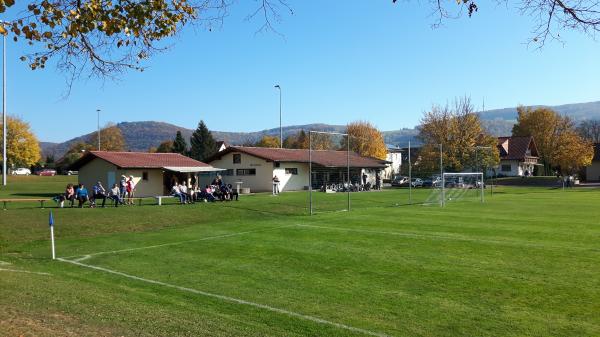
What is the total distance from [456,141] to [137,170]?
38315 millimetres

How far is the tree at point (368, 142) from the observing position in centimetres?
8662

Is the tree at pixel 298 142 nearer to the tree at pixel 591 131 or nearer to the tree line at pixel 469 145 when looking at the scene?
the tree line at pixel 469 145

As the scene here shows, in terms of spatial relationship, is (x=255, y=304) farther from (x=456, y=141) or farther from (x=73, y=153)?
(x=73, y=153)

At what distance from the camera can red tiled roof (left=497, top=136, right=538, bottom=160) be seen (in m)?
81.6

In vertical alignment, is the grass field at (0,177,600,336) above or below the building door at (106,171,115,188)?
below

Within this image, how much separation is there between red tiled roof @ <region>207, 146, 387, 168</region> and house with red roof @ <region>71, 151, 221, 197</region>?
669 centimetres

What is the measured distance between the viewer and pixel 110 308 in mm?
8383

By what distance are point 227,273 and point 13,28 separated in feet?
23.5

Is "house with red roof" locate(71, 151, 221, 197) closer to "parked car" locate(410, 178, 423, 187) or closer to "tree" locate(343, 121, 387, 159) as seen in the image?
"parked car" locate(410, 178, 423, 187)

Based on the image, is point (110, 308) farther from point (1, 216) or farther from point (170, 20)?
point (1, 216)

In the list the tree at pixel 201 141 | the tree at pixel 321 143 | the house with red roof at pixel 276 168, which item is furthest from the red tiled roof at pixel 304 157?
the tree at pixel 321 143

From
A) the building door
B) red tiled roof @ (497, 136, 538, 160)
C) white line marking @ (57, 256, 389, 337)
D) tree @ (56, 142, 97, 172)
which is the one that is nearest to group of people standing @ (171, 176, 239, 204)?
the building door

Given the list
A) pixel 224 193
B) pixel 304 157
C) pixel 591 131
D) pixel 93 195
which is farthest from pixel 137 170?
pixel 591 131

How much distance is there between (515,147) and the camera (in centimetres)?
8331
